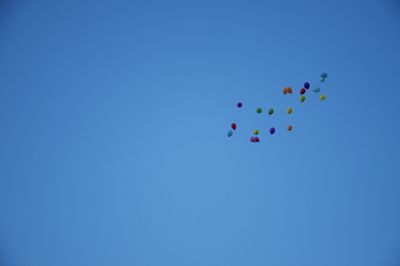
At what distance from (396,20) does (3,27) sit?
380 centimetres

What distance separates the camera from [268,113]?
2572 mm

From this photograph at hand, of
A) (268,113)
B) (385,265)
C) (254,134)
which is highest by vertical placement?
(268,113)

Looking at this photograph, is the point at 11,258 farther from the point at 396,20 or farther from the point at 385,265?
the point at 396,20

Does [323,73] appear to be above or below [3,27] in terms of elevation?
below

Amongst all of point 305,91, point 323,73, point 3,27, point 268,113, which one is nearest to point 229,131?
point 268,113

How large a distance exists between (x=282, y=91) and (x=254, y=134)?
0.51 meters

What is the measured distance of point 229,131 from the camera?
100 inches

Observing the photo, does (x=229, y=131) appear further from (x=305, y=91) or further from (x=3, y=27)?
(x=3, y=27)

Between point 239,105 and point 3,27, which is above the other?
point 3,27

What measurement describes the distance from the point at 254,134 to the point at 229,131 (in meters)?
0.26

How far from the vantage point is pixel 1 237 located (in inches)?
102

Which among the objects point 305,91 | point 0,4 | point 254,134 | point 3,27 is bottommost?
point 254,134

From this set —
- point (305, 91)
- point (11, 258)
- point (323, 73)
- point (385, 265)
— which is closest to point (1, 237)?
point (11, 258)

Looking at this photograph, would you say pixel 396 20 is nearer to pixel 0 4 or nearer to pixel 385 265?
pixel 385 265
